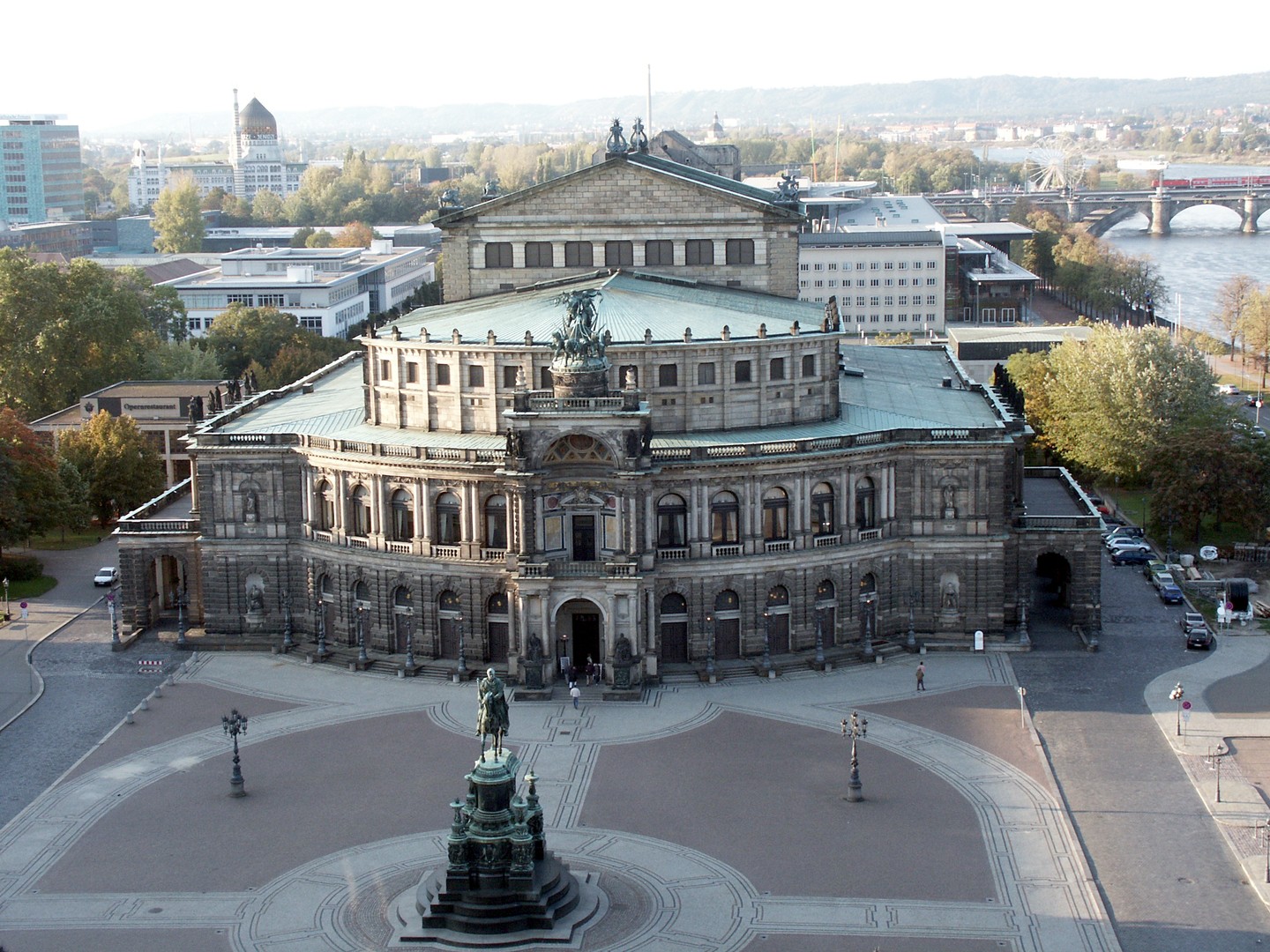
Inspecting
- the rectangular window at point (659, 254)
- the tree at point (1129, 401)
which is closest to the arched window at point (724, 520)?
the rectangular window at point (659, 254)

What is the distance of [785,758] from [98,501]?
71693 millimetres

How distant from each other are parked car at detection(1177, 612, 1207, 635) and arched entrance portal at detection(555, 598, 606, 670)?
107ft

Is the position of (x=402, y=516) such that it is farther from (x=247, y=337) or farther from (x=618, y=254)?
(x=247, y=337)

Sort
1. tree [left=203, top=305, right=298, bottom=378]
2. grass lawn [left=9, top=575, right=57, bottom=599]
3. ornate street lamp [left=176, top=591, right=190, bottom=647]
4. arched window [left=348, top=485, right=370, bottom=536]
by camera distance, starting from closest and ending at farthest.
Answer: arched window [left=348, top=485, right=370, bottom=536] < ornate street lamp [left=176, top=591, right=190, bottom=647] < grass lawn [left=9, top=575, right=57, bottom=599] < tree [left=203, top=305, right=298, bottom=378]

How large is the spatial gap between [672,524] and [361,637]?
58.5 feet

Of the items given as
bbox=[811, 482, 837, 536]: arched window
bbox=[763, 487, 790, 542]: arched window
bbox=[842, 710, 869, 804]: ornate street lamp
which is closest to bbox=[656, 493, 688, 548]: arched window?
bbox=[763, 487, 790, 542]: arched window

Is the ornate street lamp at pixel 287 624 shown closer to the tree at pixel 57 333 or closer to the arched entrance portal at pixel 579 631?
the arched entrance portal at pixel 579 631

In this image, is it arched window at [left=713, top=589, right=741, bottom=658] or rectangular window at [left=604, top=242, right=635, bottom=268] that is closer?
arched window at [left=713, top=589, right=741, bottom=658]

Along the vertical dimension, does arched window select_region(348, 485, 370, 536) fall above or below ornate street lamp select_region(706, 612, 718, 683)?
above

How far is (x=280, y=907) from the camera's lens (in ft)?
227

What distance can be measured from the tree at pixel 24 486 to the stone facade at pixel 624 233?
1285 inches

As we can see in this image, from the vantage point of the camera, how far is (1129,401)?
141 metres

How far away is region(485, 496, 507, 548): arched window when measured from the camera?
98.6 metres

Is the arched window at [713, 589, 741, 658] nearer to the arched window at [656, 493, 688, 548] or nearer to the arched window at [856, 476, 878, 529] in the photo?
the arched window at [656, 493, 688, 548]
